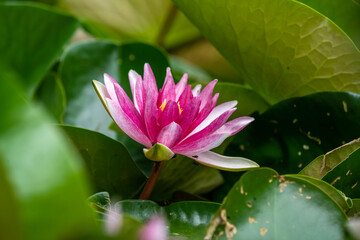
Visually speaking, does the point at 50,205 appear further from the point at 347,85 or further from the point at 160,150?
the point at 347,85

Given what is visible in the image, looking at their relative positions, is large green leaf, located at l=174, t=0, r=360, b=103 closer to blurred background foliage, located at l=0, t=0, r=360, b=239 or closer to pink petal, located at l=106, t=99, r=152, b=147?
blurred background foliage, located at l=0, t=0, r=360, b=239

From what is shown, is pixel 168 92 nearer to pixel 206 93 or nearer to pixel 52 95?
pixel 206 93

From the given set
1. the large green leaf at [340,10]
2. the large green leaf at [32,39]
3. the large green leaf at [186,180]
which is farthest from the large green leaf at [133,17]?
the large green leaf at [186,180]

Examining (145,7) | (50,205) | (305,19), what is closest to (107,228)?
→ (50,205)

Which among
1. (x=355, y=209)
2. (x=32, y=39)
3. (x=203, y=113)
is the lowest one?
(x=355, y=209)

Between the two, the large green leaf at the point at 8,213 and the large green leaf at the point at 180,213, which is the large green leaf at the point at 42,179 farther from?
the large green leaf at the point at 180,213

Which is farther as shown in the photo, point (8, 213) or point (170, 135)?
point (170, 135)

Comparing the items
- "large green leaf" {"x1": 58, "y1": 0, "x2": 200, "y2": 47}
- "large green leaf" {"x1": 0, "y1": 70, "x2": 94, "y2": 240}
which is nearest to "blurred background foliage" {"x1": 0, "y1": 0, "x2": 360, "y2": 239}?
"large green leaf" {"x1": 0, "y1": 70, "x2": 94, "y2": 240}

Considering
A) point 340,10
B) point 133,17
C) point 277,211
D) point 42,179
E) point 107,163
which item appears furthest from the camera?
point 133,17

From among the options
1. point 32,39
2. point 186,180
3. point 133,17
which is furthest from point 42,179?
point 133,17
